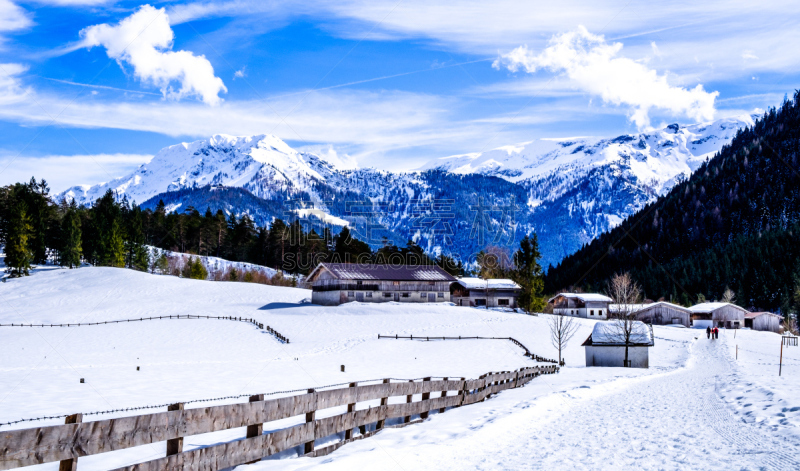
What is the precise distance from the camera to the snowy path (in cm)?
947

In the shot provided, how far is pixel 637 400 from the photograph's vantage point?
19234 millimetres

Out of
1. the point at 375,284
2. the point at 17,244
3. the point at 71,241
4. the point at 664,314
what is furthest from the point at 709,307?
the point at 17,244

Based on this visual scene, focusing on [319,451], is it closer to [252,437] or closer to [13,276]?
[252,437]

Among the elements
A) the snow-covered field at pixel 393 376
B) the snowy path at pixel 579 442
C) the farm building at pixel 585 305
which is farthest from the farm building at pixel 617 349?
the farm building at pixel 585 305

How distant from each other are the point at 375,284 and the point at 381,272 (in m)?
3.09

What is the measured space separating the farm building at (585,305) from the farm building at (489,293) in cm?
2437

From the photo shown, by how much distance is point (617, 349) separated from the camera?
51719 millimetres

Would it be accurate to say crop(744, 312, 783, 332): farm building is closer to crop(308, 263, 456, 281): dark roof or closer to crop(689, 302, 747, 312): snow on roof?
crop(689, 302, 747, 312): snow on roof

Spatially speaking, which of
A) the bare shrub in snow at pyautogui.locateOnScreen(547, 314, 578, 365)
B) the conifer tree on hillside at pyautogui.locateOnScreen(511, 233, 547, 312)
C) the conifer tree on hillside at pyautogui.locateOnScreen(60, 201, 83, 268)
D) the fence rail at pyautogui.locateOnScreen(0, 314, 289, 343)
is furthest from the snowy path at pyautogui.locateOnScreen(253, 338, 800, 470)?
the conifer tree on hillside at pyautogui.locateOnScreen(60, 201, 83, 268)

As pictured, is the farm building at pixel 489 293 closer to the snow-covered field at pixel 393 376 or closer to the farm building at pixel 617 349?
the snow-covered field at pixel 393 376

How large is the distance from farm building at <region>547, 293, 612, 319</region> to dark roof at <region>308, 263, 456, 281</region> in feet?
140

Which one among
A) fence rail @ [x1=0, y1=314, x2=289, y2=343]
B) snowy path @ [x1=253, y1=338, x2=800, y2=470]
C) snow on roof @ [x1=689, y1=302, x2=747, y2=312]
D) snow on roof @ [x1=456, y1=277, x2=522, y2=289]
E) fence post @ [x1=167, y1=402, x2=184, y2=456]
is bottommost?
fence rail @ [x1=0, y1=314, x2=289, y2=343]

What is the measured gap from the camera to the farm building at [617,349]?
51375 mm

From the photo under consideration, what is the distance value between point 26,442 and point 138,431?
1.28 m
